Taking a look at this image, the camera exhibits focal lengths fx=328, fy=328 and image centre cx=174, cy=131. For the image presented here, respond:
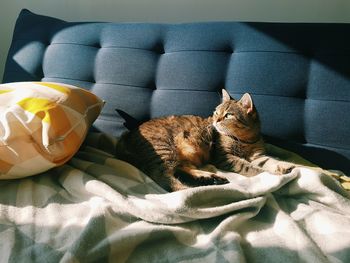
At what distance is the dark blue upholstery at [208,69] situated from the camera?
114 centimetres

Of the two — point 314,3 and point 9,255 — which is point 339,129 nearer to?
point 314,3

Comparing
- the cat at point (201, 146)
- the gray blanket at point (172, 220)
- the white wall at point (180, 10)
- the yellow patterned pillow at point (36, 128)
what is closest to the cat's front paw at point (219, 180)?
the cat at point (201, 146)

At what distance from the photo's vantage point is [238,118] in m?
1.30

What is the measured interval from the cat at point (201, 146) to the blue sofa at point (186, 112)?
0.18 ft

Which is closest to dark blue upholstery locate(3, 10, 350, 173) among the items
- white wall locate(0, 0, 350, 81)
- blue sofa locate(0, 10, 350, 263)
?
blue sofa locate(0, 10, 350, 263)

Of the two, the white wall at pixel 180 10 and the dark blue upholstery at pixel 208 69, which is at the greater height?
the white wall at pixel 180 10

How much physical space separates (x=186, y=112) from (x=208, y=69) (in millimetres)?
186

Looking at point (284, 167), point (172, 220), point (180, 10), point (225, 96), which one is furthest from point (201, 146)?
point (180, 10)

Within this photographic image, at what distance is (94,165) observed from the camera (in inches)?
42.1

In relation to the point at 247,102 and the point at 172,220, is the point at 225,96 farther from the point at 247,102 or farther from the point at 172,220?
the point at 172,220

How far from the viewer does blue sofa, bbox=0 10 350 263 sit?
72 cm

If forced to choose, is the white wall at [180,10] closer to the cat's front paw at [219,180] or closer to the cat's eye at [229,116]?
the cat's eye at [229,116]

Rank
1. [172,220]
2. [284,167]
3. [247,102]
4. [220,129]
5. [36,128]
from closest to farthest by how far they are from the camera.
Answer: [172,220], [36,128], [284,167], [247,102], [220,129]

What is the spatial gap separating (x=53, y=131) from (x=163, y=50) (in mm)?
611
